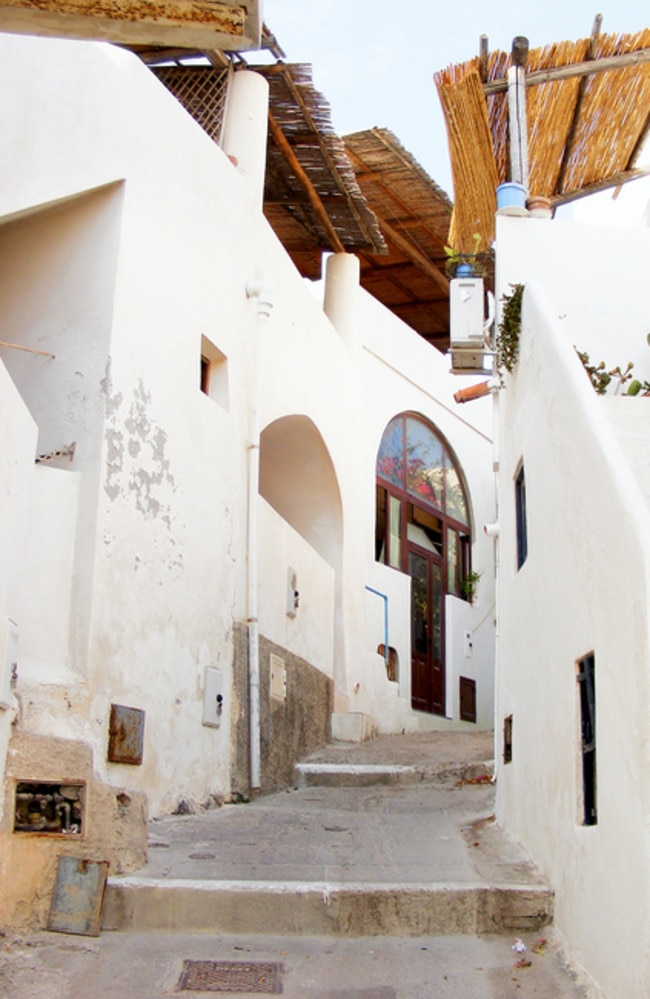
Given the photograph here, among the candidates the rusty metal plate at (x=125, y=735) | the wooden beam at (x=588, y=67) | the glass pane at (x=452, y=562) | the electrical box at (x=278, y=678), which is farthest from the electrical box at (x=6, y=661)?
the glass pane at (x=452, y=562)

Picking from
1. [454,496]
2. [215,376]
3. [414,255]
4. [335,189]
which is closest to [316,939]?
[215,376]

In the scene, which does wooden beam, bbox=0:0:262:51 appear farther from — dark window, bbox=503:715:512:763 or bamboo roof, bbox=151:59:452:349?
bamboo roof, bbox=151:59:452:349

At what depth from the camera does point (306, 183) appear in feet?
40.3

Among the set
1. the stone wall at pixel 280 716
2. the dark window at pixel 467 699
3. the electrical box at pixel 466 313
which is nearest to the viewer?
the stone wall at pixel 280 716

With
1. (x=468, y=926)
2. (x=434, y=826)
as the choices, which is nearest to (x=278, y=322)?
(x=434, y=826)

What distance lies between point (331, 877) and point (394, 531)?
11.1 meters

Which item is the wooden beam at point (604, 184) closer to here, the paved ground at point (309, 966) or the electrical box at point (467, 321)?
the electrical box at point (467, 321)

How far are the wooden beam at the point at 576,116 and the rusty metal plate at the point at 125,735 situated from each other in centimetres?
679

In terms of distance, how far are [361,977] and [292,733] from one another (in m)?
5.67

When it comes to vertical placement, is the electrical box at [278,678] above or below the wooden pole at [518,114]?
below

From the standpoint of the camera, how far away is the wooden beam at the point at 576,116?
32.4 ft

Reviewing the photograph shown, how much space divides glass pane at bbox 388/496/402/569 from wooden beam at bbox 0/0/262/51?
1296cm

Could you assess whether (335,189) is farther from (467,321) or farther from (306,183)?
(467,321)

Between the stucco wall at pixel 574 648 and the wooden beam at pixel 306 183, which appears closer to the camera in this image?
the stucco wall at pixel 574 648
